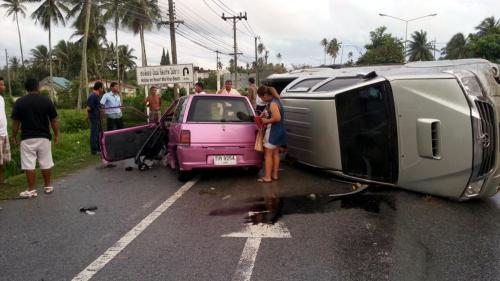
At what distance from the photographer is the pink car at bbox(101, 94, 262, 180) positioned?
23.1ft

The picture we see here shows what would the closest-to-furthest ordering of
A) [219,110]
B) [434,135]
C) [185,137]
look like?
[434,135] → [185,137] → [219,110]

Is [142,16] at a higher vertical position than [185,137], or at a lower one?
higher

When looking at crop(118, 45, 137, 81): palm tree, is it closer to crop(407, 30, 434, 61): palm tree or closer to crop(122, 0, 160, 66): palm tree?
crop(122, 0, 160, 66): palm tree

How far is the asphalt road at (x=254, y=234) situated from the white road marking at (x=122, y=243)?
0.05m

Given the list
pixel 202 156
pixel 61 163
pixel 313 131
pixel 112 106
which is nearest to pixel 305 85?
pixel 313 131

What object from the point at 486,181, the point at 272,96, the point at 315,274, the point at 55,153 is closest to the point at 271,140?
the point at 272,96

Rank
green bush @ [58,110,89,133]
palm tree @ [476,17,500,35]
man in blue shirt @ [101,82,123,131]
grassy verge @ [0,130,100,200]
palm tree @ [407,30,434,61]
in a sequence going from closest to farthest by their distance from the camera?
1. grassy verge @ [0,130,100,200]
2. man in blue shirt @ [101,82,123,131]
3. green bush @ [58,110,89,133]
4. palm tree @ [476,17,500,35]
5. palm tree @ [407,30,434,61]

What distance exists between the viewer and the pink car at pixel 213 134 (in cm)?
704

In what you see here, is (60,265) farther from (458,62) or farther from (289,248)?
(458,62)

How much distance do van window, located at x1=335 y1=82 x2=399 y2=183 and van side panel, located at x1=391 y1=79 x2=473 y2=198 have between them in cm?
12

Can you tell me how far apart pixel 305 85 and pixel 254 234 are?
172 inches

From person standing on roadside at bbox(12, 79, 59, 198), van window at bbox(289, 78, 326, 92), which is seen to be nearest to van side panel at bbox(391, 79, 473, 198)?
van window at bbox(289, 78, 326, 92)

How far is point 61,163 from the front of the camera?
9984 mm

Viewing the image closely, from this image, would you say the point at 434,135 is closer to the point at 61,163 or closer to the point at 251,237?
the point at 251,237
